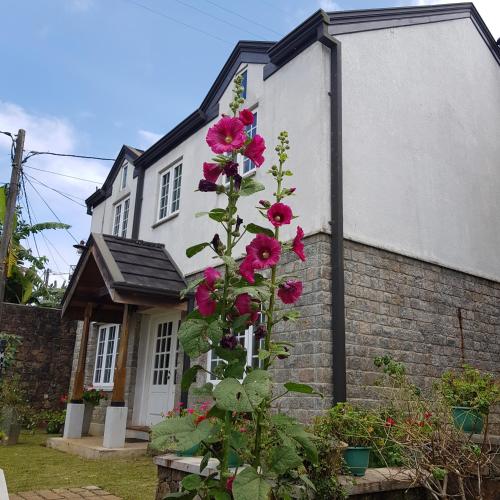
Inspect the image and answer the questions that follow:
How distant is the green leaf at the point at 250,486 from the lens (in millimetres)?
2333

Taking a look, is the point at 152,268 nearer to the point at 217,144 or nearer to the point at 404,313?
the point at 404,313

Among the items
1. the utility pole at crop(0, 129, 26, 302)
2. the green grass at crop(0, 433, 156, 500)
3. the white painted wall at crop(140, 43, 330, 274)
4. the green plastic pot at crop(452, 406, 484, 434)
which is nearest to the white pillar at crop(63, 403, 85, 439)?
the green grass at crop(0, 433, 156, 500)

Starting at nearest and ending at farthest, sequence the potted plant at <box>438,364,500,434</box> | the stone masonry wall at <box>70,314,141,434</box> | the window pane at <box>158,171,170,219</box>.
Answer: the potted plant at <box>438,364,500,434</box> → the stone masonry wall at <box>70,314,141,434</box> → the window pane at <box>158,171,170,219</box>

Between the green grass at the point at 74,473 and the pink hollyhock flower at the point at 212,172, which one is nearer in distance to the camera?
the pink hollyhock flower at the point at 212,172

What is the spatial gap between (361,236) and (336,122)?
5.83 feet

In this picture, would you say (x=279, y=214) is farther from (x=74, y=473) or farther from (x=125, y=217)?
(x=125, y=217)

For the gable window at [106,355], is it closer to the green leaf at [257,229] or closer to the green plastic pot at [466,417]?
the green plastic pot at [466,417]

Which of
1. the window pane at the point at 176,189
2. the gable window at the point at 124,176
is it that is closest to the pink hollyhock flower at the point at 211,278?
the window pane at the point at 176,189

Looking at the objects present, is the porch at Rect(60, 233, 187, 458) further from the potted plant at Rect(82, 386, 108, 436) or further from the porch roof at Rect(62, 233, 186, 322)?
the potted plant at Rect(82, 386, 108, 436)

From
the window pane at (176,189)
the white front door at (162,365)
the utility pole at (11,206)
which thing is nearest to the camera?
the white front door at (162,365)

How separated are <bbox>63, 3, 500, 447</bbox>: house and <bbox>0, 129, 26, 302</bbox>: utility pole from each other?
1871mm

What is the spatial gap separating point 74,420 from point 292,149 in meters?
7.38

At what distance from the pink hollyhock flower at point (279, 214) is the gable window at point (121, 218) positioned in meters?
11.7

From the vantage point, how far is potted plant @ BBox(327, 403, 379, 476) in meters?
4.30
